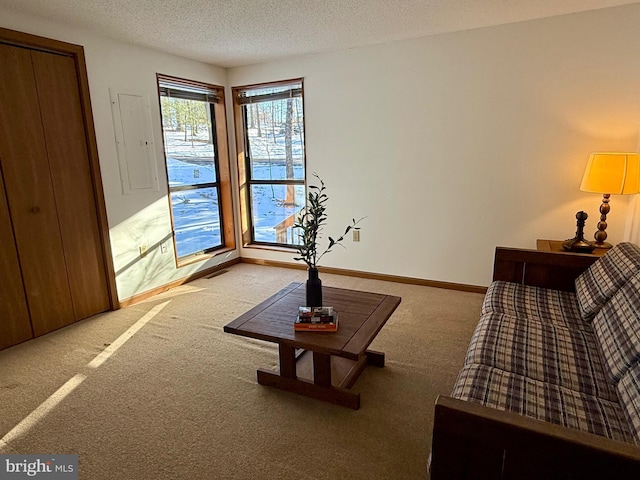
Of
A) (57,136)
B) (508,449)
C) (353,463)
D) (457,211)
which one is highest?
(57,136)

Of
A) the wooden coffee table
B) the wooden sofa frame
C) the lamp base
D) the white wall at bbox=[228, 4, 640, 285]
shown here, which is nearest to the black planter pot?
the wooden coffee table

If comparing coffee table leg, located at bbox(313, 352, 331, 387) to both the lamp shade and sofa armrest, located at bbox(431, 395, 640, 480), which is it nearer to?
sofa armrest, located at bbox(431, 395, 640, 480)

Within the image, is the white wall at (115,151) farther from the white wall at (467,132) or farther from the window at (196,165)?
the white wall at (467,132)

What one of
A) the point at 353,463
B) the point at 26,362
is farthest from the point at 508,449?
the point at 26,362

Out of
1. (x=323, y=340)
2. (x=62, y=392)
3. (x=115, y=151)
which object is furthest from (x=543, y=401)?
(x=115, y=151)

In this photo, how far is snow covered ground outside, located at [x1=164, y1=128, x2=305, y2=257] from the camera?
3.93 m

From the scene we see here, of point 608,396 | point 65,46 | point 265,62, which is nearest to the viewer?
point 608,396

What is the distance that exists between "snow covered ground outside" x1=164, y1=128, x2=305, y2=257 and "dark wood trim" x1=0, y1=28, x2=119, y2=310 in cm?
79

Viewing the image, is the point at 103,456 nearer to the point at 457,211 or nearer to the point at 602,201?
the point at 457,211

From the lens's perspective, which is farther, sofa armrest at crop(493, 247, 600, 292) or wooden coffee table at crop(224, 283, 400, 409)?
sofa armrest at crop(493, 247, 600, 292)

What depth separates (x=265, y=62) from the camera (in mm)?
4012

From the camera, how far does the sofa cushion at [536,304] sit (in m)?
1.94

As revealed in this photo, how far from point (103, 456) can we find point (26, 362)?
1.24 meters

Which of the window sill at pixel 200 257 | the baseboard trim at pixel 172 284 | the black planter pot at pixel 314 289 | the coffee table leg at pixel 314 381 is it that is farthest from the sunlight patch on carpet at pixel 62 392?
the black planter pot at pixel 314 289
